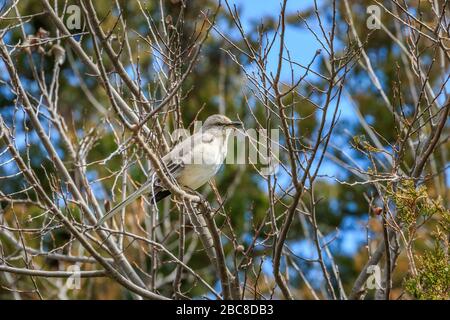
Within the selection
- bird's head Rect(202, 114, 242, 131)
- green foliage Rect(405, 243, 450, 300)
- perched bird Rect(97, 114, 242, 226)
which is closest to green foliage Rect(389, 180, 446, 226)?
green foliage Rect(405, 243, 450, 300)

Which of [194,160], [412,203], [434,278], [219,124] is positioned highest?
[219,124]

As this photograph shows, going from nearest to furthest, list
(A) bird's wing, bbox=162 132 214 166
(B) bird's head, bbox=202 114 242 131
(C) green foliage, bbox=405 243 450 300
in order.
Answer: (C) green foliage, bbox=405 243 450 300, (A) bird's wing, bbox=162 132 214 166, (B) bird's head, bbox=202 114 242 131

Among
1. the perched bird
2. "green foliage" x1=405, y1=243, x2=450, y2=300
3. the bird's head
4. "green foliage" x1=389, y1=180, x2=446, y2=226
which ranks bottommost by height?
"green foliage" x1=405, y1=243, x2=450, y2=300

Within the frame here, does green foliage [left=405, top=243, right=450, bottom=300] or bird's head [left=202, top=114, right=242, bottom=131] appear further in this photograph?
bird's head [left=202, top=114, right=242, bottom=131]

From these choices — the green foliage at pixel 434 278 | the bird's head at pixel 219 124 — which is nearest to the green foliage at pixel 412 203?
the green foliage at pixel 434 278

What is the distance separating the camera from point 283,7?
12.1ft

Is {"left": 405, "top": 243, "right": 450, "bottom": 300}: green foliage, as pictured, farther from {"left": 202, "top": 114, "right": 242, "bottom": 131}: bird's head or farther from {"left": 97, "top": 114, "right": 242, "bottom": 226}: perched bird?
{"left": 202, "top": 114, "right": 242, "bottom": 131}: bird's head

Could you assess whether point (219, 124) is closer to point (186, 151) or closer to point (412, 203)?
point (186, 151)

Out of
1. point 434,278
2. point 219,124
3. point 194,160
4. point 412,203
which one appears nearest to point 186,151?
point 194,160

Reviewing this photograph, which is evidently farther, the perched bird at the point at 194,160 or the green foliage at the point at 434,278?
the perched bird at the point at 194,160

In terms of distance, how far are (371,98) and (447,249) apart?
8.00 m

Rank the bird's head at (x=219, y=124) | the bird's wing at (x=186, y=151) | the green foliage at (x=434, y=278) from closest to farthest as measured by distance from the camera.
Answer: the green foliage at (x=434, y=278) < the bird's wing at (x=186, y=151) < the bird's head at (x=219, y=124)

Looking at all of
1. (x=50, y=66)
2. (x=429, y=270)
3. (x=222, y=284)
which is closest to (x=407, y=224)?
(x=429, y=270)

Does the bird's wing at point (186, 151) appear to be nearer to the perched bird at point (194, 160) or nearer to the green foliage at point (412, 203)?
the perched bird at point (194, 160)
